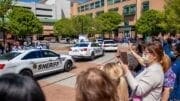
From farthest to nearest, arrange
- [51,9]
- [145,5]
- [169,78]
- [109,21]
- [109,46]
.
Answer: [51,9] < [145,5] < [109,21] < [109,46] < [169,78]

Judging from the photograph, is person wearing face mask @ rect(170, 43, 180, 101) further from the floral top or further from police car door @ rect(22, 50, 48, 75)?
police car door @ rect(22, 50, 48, 75)

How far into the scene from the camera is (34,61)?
1465 cm

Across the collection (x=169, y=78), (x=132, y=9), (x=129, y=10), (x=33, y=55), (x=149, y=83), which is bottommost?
(x=33, y=55)

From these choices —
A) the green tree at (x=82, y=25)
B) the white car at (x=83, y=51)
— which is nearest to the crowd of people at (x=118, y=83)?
the white car at (x=83, y=51)

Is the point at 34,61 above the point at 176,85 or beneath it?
beneath

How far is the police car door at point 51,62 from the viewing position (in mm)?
15731

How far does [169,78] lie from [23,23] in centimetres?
6176

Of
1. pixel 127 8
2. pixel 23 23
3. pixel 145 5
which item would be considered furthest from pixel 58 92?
pixel 127 8

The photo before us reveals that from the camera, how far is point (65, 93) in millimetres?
11773

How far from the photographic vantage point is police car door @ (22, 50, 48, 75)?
14.2m

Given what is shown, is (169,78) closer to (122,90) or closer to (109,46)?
(122,90)

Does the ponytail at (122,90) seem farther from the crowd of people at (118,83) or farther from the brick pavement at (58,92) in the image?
the brick pavement at (58,92)

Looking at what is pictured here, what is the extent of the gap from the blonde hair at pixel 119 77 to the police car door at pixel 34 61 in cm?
1071

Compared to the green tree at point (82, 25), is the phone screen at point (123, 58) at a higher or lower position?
lower
